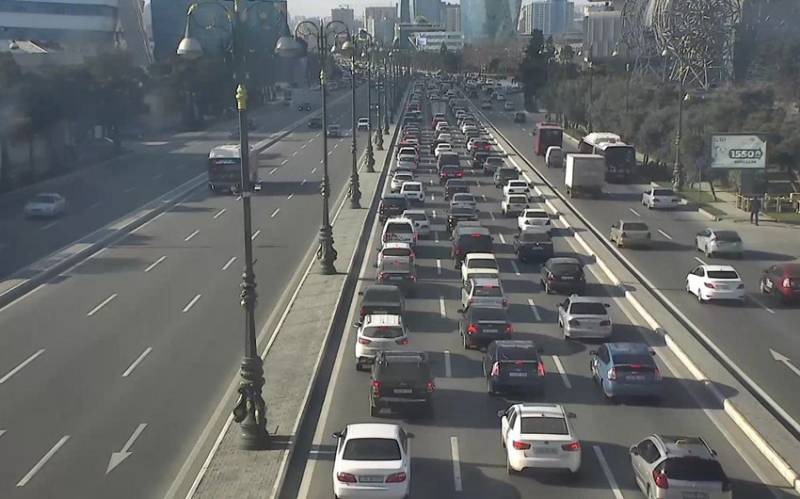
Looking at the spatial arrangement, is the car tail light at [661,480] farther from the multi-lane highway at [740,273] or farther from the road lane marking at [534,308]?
the road lane marking at [534,308]

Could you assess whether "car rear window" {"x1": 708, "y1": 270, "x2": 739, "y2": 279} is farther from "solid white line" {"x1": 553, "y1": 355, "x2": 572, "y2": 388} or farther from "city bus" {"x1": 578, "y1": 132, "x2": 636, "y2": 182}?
"city bus" {"x1": 578, "y1": 132, "x2": 636, "y2": 182}

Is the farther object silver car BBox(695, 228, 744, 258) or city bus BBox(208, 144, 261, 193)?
city bus BBox(208, 144, 261, 193)

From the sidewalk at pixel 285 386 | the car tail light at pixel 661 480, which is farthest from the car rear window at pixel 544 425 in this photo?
the sidewalk at pixel 285 386

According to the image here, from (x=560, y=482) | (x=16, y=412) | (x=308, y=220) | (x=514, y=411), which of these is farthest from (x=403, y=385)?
(x=308, y=220)

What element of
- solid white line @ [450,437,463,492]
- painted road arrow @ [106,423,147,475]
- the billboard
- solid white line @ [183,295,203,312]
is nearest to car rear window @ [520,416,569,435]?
solid white line @ [450,437,463,492]

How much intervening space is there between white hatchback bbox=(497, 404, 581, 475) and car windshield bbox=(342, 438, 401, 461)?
79.7 inches

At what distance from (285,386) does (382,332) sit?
2.81m

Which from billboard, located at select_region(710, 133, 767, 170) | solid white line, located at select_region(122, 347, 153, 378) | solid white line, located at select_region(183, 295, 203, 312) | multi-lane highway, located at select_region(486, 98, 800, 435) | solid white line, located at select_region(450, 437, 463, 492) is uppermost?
billboard, located at select_region(710, 133, 767, 170)

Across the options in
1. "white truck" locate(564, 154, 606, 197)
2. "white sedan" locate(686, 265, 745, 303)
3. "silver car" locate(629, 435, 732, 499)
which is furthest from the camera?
"white truck" locate(564, 154, 606, 197)

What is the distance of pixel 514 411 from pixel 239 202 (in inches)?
1474

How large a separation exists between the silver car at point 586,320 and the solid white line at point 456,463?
7741mm

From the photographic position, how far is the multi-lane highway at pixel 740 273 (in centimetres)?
2375

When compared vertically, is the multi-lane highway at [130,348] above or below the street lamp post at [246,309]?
below

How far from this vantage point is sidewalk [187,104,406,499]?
16128 mm
